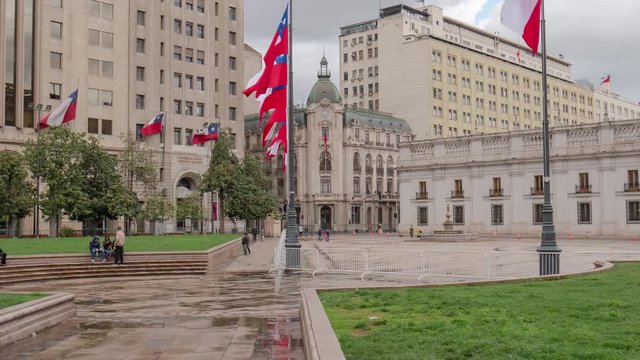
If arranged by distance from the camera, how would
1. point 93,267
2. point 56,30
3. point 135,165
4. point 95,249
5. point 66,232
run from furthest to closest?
1. point 56,30
2. point 135,165
3. point 66,232
4. point 95,249
5. point 93,267

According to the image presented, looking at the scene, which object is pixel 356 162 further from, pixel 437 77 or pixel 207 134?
pixel 207 134

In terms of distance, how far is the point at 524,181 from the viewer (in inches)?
2813

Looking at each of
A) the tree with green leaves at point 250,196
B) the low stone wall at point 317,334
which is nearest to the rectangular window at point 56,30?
the tree with green leaves at point 250,196

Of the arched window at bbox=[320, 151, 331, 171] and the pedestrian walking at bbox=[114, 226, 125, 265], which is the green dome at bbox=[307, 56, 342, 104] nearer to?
the arched window at bbox=[320, 151, 331, 171]

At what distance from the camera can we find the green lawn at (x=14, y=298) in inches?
544

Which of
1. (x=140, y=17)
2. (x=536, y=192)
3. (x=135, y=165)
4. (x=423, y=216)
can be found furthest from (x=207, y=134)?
(x=536, y=192)

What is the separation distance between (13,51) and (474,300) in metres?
56.5

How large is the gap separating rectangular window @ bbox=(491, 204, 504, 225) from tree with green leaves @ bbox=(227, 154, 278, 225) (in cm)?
2346

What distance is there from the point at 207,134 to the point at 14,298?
2241 inches

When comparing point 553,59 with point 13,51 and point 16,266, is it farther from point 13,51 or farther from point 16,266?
point 16,266

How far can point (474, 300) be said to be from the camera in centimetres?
1434

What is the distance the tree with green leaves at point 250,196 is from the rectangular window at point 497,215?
23455 mm

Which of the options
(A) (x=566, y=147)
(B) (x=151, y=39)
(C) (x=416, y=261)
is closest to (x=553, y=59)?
(A) (x=566, y=147)

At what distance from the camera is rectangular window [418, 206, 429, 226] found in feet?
259
